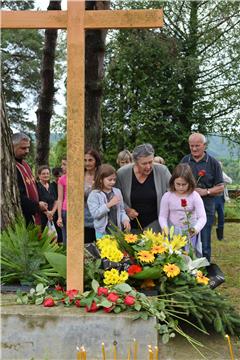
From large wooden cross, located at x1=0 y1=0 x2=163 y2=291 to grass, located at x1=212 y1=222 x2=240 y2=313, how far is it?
1.72m

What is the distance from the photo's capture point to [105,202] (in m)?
4.58

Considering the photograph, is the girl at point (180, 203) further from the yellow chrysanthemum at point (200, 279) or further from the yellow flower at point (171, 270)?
the yellow flower at point (171, 270)

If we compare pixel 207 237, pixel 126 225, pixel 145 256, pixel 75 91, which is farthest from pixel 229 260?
pixel 75 91

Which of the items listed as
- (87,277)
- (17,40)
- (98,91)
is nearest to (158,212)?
(87,277)

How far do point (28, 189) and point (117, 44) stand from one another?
10.3 meters

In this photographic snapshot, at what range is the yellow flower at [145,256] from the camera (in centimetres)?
369

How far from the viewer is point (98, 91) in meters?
→ 8.29

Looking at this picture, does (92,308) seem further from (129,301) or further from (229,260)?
(229,260)

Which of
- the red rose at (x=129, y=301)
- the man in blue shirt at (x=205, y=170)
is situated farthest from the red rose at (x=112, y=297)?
the man in blue shirt at (x=205, y=170)

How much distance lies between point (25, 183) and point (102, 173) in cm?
62

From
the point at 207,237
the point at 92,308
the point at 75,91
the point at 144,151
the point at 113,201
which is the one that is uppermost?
the point at 75,91

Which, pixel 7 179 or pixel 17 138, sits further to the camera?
pixel 17 138

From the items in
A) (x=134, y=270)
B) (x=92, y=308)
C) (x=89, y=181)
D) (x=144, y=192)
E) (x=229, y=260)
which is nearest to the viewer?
(x=92, y=308)

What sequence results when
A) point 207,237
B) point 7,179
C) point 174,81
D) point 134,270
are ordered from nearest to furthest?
point 134,270
point 7,179
point 207,237
point 174,81
